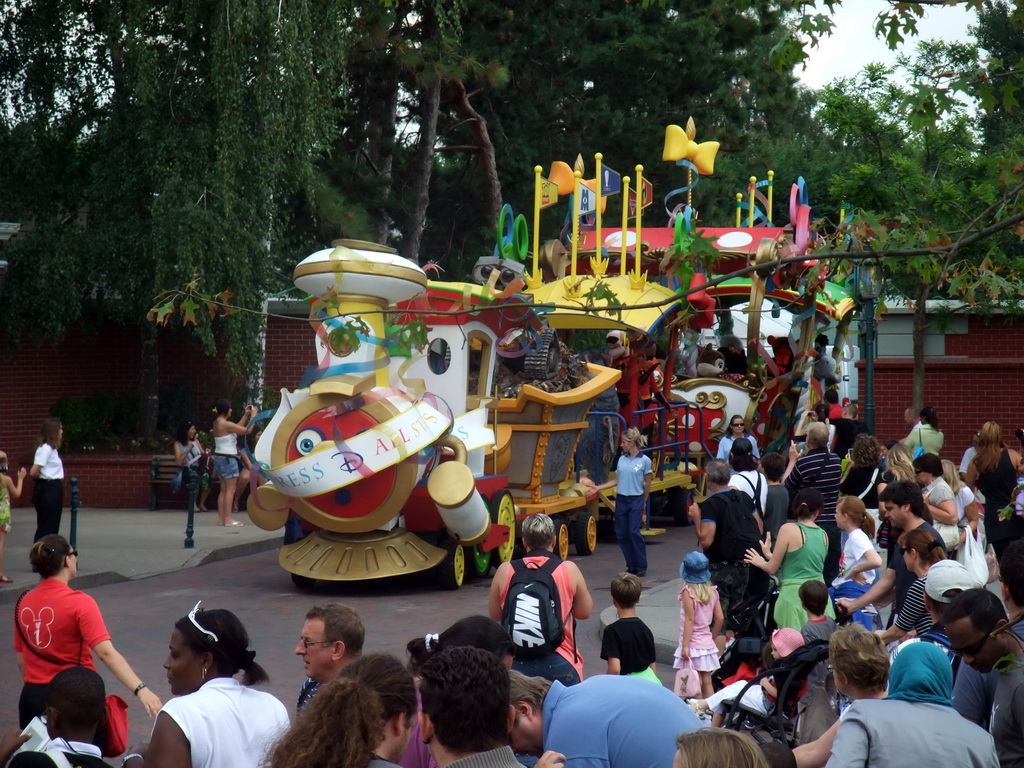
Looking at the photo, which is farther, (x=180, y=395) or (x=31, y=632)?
(x=180, y=395)

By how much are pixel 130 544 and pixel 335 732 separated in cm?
1308

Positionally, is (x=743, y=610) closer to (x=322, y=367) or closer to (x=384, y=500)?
(x=384, y=500)

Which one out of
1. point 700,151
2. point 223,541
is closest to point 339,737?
point 223,541

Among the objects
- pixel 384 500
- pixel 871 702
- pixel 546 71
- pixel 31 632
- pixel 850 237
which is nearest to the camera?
pixel 871 702

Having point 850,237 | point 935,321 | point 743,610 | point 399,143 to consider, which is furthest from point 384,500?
point 399,143

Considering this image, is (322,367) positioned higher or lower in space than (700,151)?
lower

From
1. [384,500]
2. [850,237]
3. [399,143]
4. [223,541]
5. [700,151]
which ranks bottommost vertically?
[223,541]

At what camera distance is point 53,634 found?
5.68 meters

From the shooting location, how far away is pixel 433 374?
510 inches

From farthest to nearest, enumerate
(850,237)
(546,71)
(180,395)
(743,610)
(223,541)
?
(546,71) → (180,395) → (223,541) → (743,610) → (850,237)

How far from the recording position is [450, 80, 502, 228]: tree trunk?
24953 millimetres

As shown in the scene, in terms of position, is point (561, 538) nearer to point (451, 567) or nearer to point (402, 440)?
point (451, 567)

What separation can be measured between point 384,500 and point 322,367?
54.3 inches

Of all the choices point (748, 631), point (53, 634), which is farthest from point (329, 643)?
point (748, 631)
